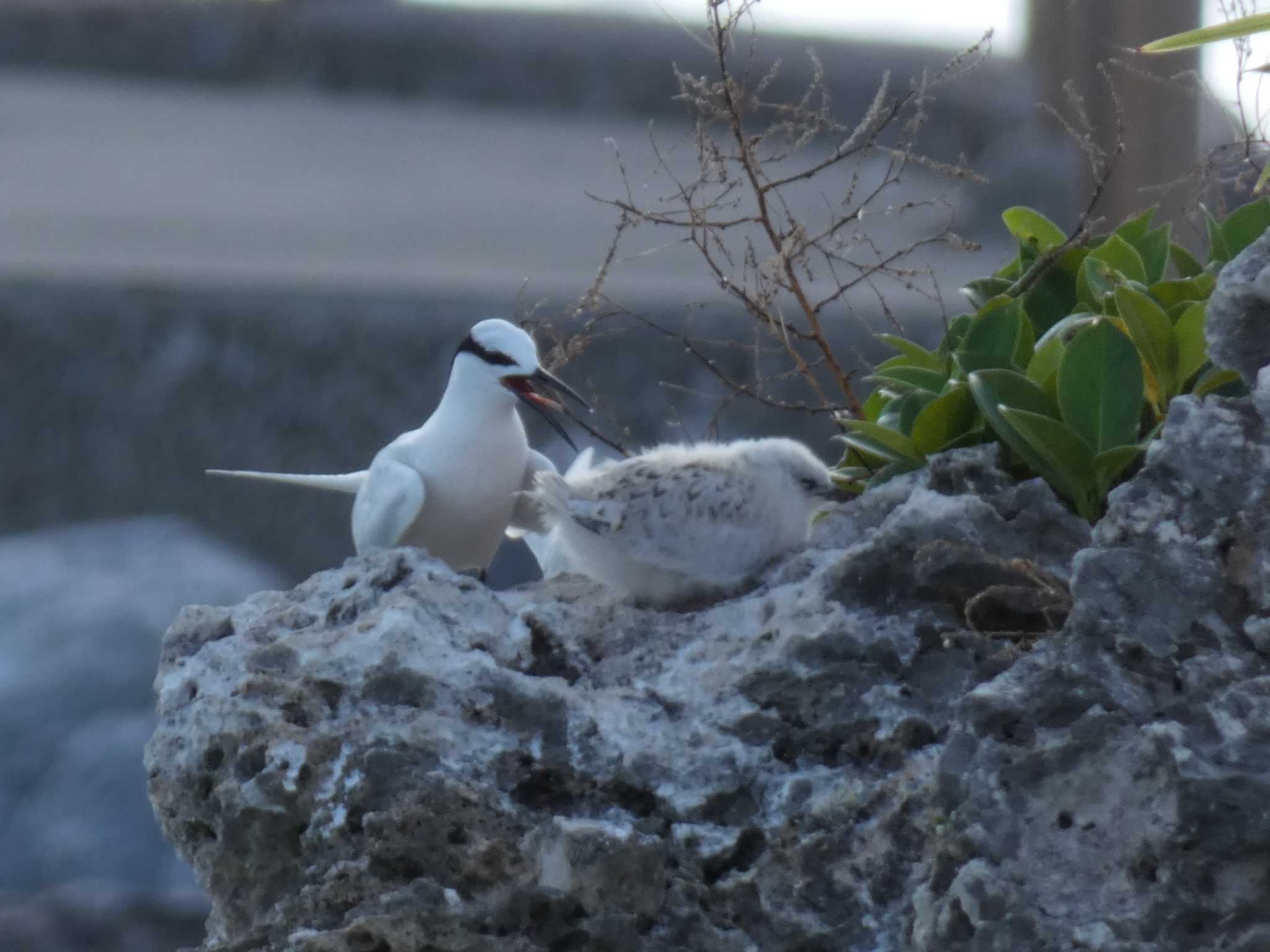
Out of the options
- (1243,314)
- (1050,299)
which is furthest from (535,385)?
(1243,314)

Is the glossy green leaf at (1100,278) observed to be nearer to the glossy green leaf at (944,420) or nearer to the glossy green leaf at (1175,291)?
the glossy green leaf at (1175,291)

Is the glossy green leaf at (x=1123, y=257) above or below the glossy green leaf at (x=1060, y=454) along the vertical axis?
above

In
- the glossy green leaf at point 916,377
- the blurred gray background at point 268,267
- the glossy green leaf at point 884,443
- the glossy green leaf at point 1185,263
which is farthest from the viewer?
the blurred gray background at point 268,267

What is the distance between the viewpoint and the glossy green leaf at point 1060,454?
1550 mm

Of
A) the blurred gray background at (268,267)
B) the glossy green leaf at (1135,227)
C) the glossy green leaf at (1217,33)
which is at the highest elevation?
the glossy green leaf at (1217,33)

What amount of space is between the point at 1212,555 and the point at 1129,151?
442 centimetres

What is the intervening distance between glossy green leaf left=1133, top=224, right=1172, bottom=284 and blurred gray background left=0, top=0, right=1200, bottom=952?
2181 millimetres

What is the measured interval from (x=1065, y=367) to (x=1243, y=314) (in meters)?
0.29

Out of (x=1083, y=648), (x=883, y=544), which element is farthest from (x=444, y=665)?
(x=1083, y=648)

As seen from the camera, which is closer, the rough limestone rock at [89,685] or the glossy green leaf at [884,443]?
the glossy green leaf at [884,443]

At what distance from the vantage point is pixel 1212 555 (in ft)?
4.12

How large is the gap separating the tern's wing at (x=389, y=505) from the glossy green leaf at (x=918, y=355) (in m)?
0.67

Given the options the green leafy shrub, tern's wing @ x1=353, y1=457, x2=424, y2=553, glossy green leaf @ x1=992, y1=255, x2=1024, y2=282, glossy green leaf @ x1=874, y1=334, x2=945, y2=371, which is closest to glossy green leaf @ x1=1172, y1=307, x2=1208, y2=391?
the green leafy shrub

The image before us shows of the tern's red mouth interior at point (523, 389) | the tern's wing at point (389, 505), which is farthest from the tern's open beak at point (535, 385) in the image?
the tern's wing at point (389, 505)
